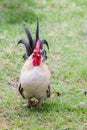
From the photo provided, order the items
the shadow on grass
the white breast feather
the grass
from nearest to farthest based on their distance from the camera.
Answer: the white breast feather
the grass
the shadow on grass

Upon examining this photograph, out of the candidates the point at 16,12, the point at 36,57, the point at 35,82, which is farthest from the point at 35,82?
the point at 16,12

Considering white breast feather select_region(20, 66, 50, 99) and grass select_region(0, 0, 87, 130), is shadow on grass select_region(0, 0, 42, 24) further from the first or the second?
white breast feather select_region(20, 66, 50, 99)

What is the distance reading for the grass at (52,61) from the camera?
5.08 m

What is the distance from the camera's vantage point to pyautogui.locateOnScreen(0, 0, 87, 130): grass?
5078mm

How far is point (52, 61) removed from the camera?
719 centimetres

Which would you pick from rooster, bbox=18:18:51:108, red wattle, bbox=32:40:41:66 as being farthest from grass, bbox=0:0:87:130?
red wattle, bbox=32:40:41:66

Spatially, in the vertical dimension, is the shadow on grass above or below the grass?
above

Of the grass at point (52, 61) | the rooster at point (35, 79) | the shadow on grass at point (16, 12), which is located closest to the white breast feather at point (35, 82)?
the rooster at point (35, 79)

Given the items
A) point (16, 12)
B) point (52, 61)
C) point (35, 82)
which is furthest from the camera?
point (16, 12)

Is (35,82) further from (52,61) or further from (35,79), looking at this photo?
(52,61)

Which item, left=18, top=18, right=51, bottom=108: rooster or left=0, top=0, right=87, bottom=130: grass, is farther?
left=0, top=0, right=87, bottom=130: grass

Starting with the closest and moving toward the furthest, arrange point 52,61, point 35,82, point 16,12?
point 35,82 < point 52,61 < point 16,12

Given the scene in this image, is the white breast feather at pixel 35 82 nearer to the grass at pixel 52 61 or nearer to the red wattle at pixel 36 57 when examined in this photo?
the red wattle at pixel 36 57

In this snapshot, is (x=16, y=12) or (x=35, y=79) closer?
(x=35, y=79)
